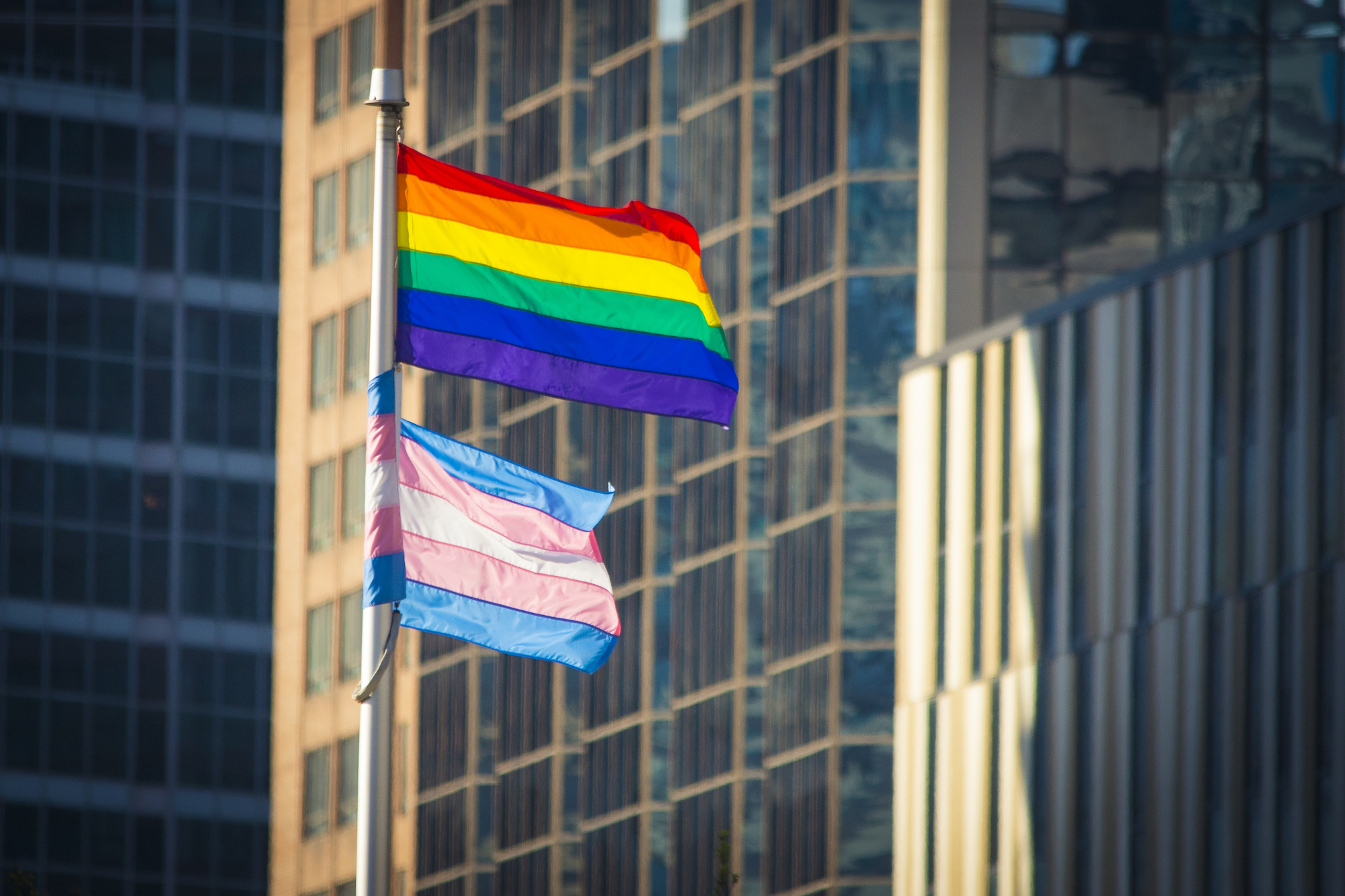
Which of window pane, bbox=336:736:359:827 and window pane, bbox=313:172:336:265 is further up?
window pane, bbox=313:172:336:265

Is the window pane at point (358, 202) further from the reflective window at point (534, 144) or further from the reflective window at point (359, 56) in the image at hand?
the reflective window at point (534, 144)

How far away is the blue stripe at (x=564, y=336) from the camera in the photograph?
9.67 meters

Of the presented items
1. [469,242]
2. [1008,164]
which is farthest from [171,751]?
[469,242]

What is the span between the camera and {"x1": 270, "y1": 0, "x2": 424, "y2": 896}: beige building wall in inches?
1389

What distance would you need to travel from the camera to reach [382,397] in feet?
28.9

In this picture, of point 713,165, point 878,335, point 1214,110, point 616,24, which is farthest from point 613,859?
point 1214,110

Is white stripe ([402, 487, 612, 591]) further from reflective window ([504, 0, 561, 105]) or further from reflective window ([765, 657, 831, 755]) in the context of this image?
reflective window ([504, 0, 561, 105])

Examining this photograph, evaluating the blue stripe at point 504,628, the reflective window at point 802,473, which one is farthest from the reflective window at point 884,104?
the blue stripe at point 504,628

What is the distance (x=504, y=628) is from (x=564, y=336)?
2299 millimetres

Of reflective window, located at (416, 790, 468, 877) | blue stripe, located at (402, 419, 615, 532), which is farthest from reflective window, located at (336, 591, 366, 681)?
blue stripe, located at (402, 419, 615, 532)

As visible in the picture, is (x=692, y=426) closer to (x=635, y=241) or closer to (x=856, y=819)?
(x=856, y=819)

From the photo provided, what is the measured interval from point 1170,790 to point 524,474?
14.3m

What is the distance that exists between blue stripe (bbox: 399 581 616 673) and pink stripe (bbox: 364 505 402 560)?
1.57ft

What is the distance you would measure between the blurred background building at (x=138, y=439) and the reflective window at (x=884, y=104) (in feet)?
73.8
